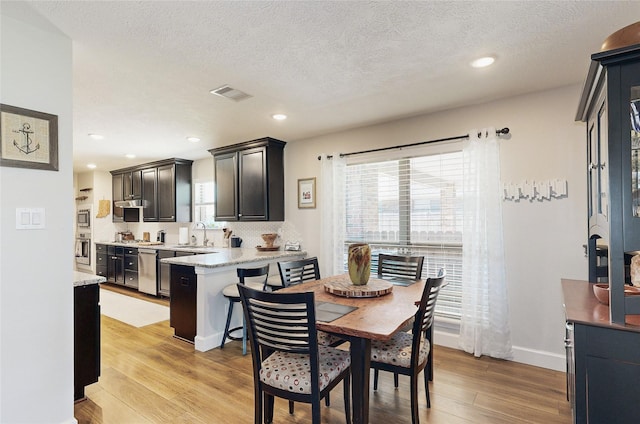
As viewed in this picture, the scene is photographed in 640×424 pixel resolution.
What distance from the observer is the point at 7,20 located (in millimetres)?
1791

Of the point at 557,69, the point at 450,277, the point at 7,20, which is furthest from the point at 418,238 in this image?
the point at 7,20

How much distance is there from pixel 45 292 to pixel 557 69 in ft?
12.2

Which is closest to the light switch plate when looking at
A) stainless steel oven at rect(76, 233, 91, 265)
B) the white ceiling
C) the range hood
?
the white ceiling

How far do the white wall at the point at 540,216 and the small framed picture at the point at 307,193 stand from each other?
1938 millimetres

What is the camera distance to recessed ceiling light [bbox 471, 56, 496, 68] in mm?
2357

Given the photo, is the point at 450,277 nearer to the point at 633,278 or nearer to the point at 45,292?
the point at 633,278

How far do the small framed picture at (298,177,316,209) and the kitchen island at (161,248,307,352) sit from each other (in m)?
1.13

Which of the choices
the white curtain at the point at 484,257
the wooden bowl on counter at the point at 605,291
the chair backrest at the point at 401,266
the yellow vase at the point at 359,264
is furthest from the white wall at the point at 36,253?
the white curtain at the point at 484,257

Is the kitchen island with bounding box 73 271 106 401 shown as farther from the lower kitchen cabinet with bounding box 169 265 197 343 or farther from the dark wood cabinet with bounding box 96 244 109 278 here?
the dark wood cabinet with bounding box 96 244 109 278

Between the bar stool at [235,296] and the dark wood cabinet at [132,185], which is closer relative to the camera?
the bar stool at [235,296]

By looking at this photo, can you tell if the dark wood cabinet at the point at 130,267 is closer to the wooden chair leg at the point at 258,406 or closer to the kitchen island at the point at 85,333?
the kitchen island at the point at 85,333

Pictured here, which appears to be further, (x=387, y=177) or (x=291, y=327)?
(x=387, y=177)

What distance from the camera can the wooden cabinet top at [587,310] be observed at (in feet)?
4.79

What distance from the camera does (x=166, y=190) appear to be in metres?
6.12
